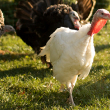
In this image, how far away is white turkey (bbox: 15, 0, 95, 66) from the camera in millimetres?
4562

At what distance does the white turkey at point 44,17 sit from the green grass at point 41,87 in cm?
64

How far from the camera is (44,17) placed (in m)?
4.80

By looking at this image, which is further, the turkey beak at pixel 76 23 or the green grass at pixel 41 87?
the turkey beak at pixel 76 23

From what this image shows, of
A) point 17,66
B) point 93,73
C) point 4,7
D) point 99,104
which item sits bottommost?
point 4,7

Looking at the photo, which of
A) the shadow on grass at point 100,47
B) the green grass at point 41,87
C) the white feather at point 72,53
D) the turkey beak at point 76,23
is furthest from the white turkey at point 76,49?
the shadow on grass at point 100,47

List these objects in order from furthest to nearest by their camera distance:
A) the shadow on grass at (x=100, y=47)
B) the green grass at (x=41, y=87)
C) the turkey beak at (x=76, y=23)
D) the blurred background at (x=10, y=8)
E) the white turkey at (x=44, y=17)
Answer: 1. the blurred background at (x=10, y=8)
2. the shadow on grass at (x=100, y=47)
3. the white turkey at (x=44, y=17)
4. the turkey beak at (x=76, y=23)
5. the green grass at (x=41, y=87)

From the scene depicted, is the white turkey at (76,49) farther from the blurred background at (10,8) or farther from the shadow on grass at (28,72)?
the blurred background at (10,8)

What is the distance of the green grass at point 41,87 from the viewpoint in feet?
10.7

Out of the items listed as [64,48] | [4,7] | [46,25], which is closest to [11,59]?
[46,25]

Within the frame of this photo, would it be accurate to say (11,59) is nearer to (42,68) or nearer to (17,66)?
(17,66)

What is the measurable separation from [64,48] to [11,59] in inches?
111

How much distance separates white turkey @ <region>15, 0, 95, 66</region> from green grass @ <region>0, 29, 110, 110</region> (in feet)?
2.11

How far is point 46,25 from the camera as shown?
4758mm

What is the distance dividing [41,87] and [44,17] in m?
1.89
